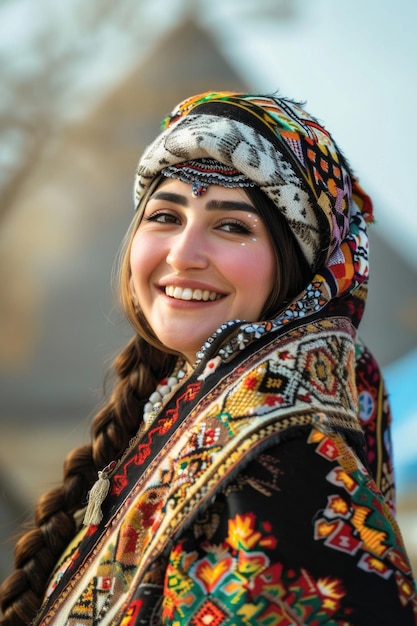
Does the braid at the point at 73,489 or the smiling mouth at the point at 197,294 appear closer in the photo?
the smiling mouth at the point at 197,294

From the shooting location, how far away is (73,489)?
6.72ft

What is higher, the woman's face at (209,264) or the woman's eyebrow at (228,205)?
the woman's eyebrow at (228,205)

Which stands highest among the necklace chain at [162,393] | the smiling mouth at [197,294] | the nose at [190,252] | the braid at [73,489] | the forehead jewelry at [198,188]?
the forehead jewelry at [198,188]

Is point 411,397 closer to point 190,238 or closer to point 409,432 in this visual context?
point 409,432

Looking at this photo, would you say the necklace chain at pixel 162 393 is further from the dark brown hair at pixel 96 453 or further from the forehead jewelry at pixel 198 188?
the forehead jewelry at pixel 198 188

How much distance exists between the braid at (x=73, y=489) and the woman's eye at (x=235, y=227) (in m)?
0.49

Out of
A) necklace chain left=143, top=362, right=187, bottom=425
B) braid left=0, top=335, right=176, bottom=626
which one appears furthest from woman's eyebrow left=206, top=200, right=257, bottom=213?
braid left=0, top=335, right=176, bottom=626

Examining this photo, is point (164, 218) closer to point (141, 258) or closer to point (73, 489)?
point (141, 258)

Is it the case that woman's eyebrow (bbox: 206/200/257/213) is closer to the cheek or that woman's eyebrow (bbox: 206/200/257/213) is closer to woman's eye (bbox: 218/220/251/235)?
woman's eye (bbox: 218/220/251/235)

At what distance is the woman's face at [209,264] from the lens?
171 centimetres

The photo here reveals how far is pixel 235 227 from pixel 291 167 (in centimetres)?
17

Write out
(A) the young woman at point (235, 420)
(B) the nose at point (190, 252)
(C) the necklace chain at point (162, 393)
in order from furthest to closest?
(C) the necklace chain at point (162, 393) < (B) the nose at point (190, 252) < (A) the young woman at point (235, 420)

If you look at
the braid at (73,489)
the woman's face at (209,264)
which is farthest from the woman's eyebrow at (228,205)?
the braid at (73,489)

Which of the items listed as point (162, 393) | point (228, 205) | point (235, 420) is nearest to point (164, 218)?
point (228, 205)
